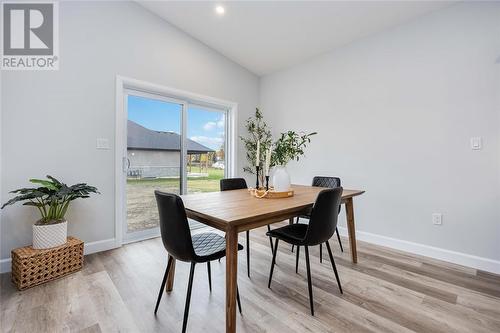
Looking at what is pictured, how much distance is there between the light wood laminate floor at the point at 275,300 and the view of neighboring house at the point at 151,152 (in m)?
1.19

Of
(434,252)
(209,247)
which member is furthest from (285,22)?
(434,252)

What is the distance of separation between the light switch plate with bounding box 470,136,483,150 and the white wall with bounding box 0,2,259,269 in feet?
11.6

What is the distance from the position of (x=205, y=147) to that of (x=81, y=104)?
179 centimetres

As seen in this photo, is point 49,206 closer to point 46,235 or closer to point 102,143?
point 46,235

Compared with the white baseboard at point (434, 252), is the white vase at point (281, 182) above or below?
above

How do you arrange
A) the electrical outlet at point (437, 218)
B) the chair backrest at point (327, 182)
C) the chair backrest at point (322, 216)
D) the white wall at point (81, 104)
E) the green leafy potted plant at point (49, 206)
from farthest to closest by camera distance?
the chair backrest at point (327, 182), the electrical outlet at point (437, 218), the white wall at point (81, 104), the green leafy potted plant at point (49, 206), the chair backrest at point (322, 216)

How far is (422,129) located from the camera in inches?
103

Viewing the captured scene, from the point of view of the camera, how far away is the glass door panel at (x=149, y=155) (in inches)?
119

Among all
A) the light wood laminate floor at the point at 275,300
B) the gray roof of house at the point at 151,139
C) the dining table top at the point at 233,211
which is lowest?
the light wood laminate floor at the point at 275,300

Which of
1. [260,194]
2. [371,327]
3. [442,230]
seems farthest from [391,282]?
[260,194]

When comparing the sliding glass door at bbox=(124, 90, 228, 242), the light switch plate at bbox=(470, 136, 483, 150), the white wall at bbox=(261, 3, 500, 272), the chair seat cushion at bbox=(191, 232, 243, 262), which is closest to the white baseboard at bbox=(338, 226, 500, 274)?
the white wall at bbox=(261, 3, 500, 272)

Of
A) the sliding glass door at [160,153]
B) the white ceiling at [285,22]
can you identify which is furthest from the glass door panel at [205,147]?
the white ceiling at [285,22]

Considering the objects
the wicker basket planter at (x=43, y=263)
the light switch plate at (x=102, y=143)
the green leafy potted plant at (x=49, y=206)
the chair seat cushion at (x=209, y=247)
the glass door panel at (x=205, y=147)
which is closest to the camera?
the chair seat cushion at (x=209, y=247)

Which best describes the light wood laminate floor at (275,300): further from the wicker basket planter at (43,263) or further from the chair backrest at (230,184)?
the chair backrest at (230,184)
